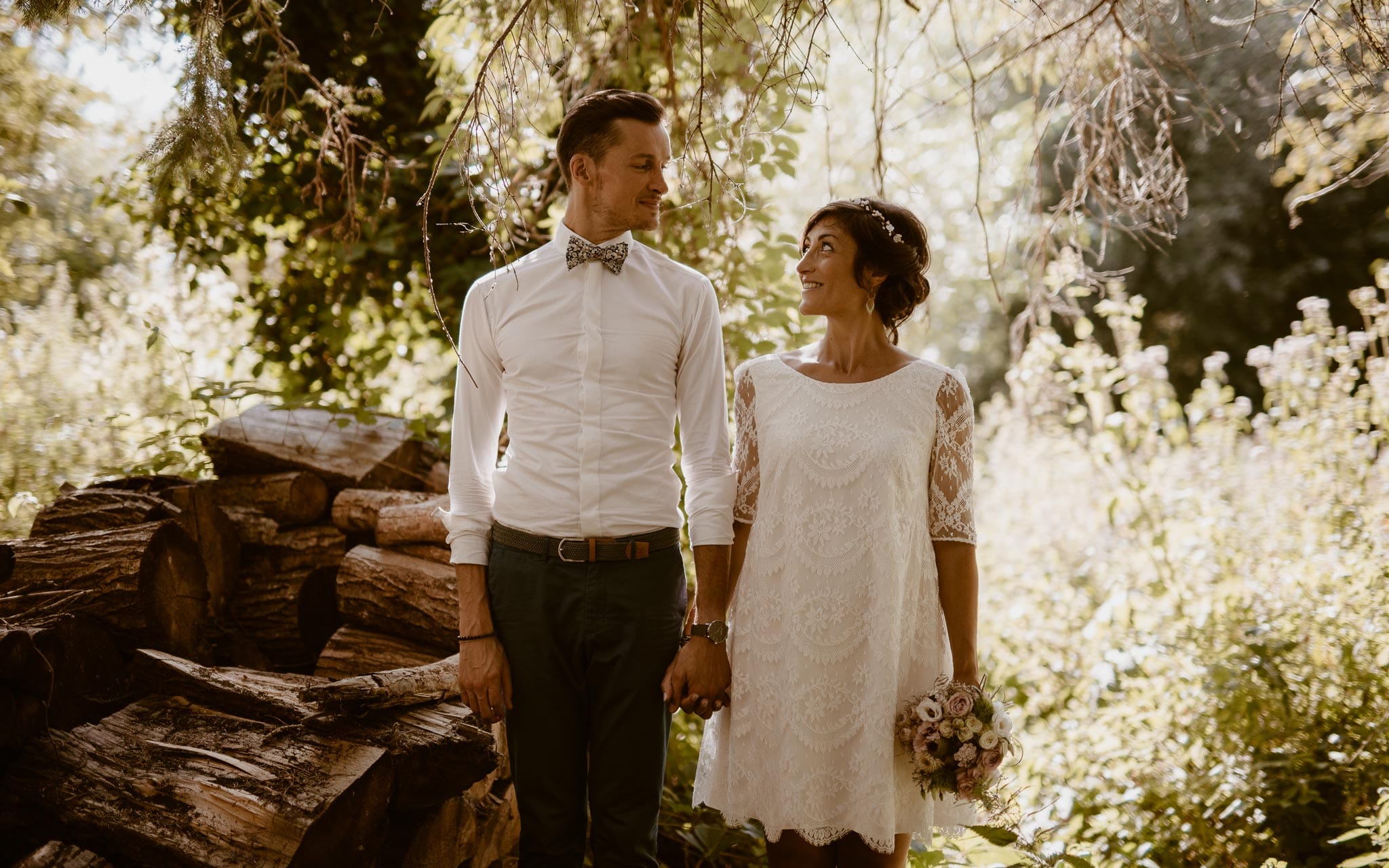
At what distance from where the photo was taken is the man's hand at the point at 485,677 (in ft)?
6.68

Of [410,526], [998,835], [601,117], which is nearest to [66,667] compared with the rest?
[410,526]

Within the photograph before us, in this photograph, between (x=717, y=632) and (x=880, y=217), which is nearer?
(x=717, y=632)

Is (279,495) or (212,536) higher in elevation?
(279,495)

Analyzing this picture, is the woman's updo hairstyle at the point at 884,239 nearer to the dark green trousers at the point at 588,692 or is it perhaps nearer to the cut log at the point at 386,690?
the dark green trousers at the point at 588,692

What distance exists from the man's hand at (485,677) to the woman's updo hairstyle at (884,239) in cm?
121

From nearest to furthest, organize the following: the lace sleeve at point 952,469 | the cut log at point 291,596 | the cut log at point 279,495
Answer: the lace sleeve at point 952,469 < the cut log at point 291,596 < the cut log at point 279,495

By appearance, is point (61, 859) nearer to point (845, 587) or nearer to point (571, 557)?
point (571, 557)

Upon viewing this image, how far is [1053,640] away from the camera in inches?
173

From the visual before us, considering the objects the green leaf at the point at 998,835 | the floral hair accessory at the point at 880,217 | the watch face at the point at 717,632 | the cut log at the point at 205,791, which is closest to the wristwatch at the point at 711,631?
the watch face at the point at 717,632

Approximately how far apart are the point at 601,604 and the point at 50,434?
4.36 m

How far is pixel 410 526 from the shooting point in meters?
3.07

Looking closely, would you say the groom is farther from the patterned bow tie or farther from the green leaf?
the green leaf

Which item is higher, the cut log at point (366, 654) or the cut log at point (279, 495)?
the cut log at point (279, 495)

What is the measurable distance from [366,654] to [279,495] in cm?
76
